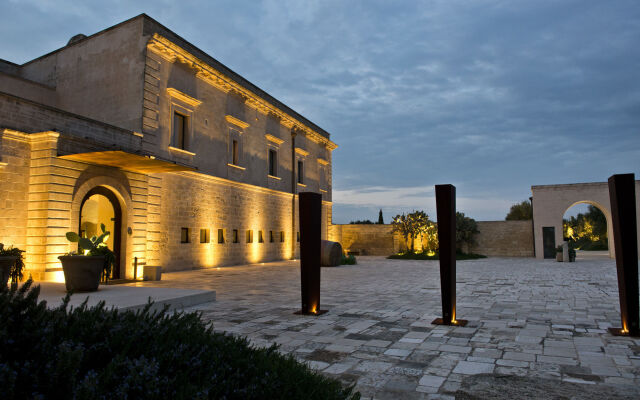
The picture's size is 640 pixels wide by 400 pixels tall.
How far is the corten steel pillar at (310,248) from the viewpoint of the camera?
275 inches

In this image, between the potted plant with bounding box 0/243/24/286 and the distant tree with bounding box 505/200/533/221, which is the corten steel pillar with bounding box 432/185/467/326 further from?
the distant tree with bounding box 505/200/533/221

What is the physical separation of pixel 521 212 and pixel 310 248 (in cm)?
4605

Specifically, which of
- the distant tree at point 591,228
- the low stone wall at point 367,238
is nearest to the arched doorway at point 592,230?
the distant tree at point 591,228

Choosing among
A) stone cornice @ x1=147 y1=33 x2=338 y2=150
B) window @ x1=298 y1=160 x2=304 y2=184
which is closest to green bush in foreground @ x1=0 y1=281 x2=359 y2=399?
stone cornice @ x1=147 y1=33 x2=338 y2=150

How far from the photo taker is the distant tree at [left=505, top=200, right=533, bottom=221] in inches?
1750

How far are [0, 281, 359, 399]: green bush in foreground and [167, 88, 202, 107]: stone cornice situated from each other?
14453mm

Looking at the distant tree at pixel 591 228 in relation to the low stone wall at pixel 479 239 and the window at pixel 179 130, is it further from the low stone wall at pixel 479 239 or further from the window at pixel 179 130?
the window at pixel 179 130

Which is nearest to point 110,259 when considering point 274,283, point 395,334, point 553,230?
point 274,283

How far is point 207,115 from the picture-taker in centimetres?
1745

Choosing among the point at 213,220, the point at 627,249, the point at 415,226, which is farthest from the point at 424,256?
the point at 627,249

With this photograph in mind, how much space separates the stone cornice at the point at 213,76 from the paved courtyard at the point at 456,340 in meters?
9.80

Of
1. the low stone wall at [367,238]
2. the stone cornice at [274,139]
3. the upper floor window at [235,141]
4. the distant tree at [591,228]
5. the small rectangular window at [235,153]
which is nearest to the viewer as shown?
the upper floor window at [235,141]

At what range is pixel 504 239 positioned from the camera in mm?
28078

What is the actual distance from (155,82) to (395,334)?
1298 centimetres
